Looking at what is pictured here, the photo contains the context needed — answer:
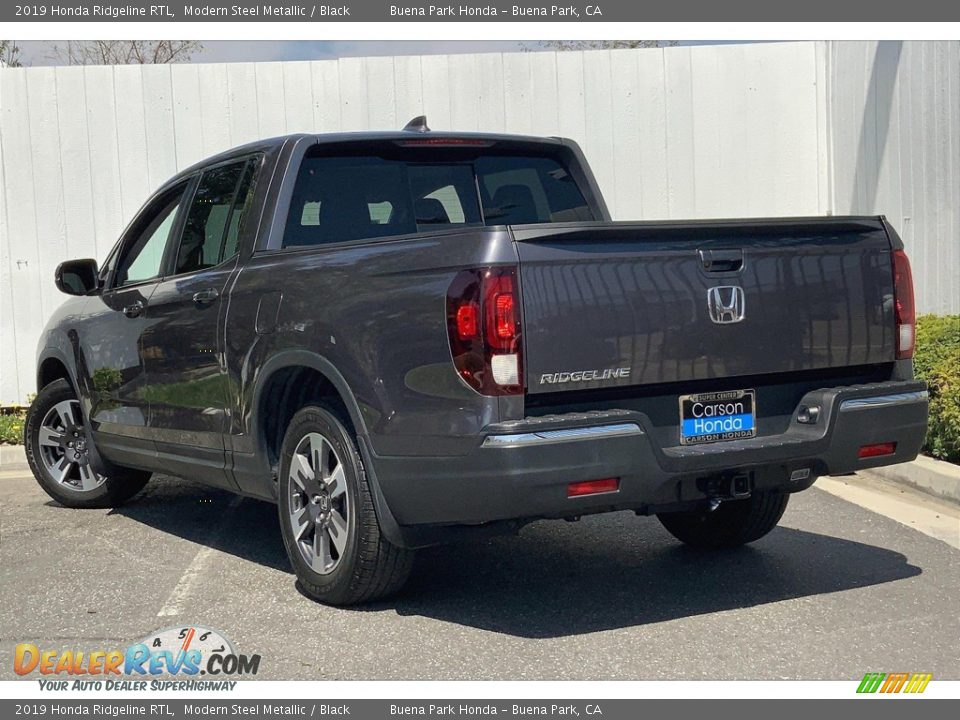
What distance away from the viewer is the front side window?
6.43 m

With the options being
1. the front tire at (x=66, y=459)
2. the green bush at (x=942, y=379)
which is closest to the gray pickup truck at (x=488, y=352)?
the front tire at (x=66, y=459)

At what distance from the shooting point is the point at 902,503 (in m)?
6.95

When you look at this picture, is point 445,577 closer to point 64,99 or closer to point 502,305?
point 502,305

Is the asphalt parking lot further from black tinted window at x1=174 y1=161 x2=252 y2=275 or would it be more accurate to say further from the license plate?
black tinted window at x1=174 y1=161 x2=252 y2=275

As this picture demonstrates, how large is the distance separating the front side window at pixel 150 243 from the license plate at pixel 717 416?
123 inches

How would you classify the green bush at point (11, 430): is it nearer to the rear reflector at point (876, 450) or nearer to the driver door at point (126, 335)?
the driver door at point (126, 335)

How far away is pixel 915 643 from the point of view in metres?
4.38

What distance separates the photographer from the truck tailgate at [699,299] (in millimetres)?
4172

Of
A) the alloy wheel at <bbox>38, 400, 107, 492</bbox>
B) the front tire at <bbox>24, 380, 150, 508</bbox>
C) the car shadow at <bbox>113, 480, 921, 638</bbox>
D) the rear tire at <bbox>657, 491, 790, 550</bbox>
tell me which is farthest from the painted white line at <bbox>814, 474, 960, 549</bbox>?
the alloy wheel at <bbox>38, 400, 107, 492</bbox>

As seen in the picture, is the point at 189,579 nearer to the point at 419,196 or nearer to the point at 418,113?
the point at 419,196

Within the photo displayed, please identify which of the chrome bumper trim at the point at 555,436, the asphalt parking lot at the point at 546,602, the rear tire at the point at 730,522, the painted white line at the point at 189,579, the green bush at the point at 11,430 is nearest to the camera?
the chrome bumper trim at the point at 555,436

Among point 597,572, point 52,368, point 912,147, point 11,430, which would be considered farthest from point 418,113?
point 597,572
